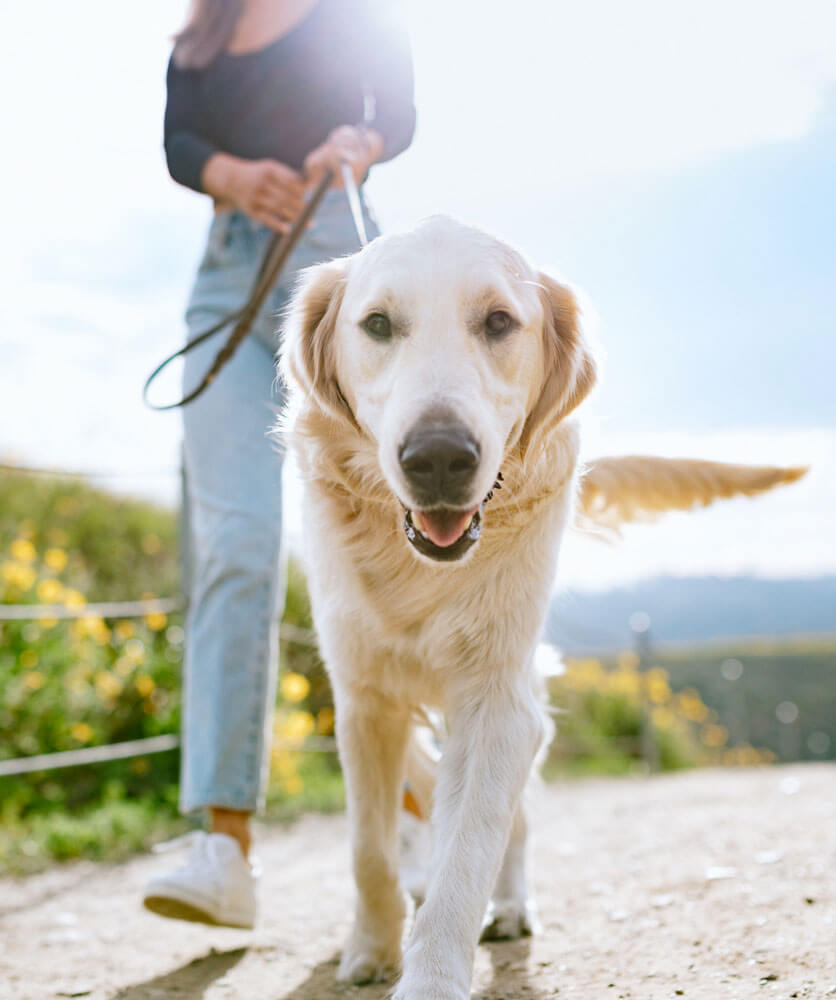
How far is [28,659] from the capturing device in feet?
16.1

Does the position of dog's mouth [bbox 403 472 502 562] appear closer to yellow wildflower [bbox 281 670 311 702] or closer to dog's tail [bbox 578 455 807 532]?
dog's tail [bbox 578 455 807 532]

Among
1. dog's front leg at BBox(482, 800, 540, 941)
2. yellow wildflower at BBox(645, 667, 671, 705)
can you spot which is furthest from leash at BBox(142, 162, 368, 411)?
yellow wildflower at BBox(645, 667, 671, 705)

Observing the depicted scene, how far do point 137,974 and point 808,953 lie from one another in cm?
150

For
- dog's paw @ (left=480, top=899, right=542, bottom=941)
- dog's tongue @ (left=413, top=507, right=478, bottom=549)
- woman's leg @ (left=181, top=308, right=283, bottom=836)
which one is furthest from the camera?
woman's leg @ (left=181, top=308, right=283, bottom=836)

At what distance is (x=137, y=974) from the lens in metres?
2.47

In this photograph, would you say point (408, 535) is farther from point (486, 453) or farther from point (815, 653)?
point (815, 653)

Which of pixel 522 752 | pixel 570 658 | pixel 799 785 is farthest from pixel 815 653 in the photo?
pixel 522 752

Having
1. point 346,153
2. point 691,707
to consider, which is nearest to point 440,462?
point 346,153

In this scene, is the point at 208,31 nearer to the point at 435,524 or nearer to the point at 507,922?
the point at 435,524

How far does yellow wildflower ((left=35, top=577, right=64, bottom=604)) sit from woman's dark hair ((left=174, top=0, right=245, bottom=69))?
300cm

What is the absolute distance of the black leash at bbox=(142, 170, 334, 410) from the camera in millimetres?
2580

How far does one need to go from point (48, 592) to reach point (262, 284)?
299cm

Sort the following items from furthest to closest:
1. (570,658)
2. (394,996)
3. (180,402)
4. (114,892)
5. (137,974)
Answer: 1. (570,658)
2. (114,892)
3. (180,402)
4. (137,974)
5. (394,996)

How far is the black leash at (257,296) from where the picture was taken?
258cm
